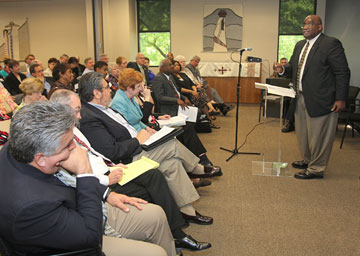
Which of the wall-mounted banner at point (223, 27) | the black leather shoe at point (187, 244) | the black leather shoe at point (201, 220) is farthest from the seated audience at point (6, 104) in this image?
the wall-mounted banner at point (223, 27)

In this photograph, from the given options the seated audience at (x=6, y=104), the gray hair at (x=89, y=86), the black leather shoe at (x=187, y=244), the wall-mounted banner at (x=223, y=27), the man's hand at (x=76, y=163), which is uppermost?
the wall-mounted banner at (x=223, y=27)

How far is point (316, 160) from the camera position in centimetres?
363

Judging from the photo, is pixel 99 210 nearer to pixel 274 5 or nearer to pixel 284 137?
pixel 284 137

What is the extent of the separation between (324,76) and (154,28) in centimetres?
747

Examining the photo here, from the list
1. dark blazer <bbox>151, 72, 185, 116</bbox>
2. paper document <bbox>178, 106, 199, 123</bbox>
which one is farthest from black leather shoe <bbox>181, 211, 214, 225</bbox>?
dark blazer <bbox>151, 72, 185, 116</bbox>

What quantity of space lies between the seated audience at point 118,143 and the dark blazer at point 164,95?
1.89 meters

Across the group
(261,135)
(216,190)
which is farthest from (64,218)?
(261,135)

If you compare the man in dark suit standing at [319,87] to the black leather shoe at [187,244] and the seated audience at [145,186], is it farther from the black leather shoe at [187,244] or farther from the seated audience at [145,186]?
the seated audience at [145,186]

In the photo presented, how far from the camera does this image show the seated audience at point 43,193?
3.65ft

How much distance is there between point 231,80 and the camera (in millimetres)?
9422

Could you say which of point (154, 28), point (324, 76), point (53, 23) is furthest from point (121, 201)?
point (53, 23)

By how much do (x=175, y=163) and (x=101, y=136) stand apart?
0.58 meters

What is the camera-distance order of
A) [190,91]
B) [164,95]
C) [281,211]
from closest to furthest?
[281,211] < [164,95] < [190,91]

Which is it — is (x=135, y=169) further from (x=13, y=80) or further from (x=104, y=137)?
(x=13, y=80)
